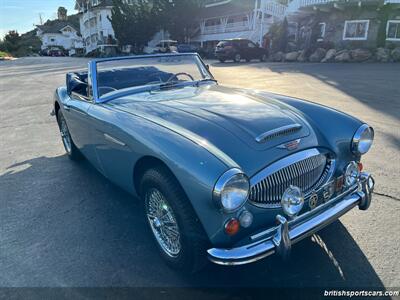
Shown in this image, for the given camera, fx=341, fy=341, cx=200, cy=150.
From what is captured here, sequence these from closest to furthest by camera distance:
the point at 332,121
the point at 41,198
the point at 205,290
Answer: the point at 205,290, the point at 332,121, the point at 41,198

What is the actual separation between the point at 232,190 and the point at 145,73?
2.35m

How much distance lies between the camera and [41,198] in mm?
3781

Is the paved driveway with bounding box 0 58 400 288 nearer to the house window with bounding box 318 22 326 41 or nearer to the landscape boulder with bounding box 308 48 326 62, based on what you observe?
the landscape boulder with bounding box 308 48 326 62

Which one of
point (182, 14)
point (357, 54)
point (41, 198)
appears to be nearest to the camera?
point (41, 198)

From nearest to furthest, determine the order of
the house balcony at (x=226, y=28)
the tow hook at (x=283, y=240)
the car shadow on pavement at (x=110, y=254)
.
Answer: the tow hook at (x=283, y=240)
the car shadow on pavement at (x=110, y=254)
the house balcony at (x=226, y=28)

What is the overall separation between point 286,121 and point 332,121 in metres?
0.52

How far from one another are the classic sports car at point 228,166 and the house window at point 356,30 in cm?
2199

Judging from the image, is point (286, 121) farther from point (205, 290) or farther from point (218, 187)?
point (205, 290)

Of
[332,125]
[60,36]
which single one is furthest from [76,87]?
[60,36]

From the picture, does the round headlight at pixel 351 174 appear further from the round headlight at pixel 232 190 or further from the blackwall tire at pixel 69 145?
the blackwall tire at pixel 69 145

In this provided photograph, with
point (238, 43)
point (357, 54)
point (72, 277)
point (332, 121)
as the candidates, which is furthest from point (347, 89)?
point (238, 43)

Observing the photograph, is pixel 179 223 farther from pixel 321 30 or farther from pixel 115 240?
pixel 321 30

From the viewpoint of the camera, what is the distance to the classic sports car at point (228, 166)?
209 cm

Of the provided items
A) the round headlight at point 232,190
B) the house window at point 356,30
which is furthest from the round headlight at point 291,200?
the house window at point 356,30
